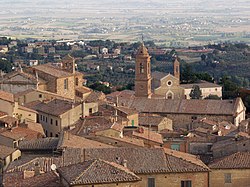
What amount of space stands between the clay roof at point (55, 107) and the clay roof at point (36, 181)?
549 inches

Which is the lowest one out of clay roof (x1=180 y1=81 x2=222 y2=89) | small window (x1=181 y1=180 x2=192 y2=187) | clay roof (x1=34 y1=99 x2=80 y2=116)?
clay roof (x1=180 y1=81 x2=222 y2=89)

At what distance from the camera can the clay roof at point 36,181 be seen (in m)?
17.6

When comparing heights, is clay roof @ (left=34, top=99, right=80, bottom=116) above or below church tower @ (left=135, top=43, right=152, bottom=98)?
above

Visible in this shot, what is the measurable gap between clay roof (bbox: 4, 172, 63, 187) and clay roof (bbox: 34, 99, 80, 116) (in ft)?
45.8

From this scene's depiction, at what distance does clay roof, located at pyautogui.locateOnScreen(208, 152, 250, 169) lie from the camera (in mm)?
20750

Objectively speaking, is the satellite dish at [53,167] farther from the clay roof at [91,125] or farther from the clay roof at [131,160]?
the clay roof at [91,125]

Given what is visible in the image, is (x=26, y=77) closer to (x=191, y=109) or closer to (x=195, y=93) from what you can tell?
(x=191, y=109)

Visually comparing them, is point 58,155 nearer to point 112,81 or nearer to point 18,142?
point 18,142

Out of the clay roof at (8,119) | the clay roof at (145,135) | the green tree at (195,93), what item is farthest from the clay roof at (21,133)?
the green tree at (195,93)

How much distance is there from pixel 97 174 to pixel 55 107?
17.6 metres

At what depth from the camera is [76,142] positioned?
76.8 feet

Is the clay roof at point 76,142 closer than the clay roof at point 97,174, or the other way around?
the clay roof at point 97,174

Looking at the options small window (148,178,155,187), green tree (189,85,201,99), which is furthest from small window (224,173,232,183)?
green tree (189,85,201,99)

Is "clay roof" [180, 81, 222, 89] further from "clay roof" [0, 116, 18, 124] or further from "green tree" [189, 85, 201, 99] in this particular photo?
"clay roof" [0, 116, 18, 124]
